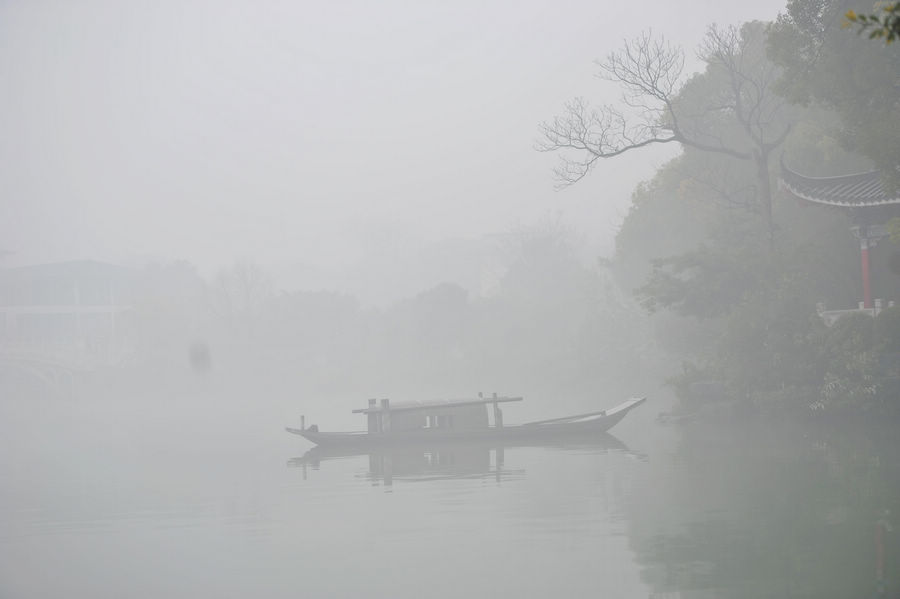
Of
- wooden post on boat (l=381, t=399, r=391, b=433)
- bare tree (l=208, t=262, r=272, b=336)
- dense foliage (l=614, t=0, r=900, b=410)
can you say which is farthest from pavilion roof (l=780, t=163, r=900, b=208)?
bare tree (l=208, t=262, r=272, b=336)

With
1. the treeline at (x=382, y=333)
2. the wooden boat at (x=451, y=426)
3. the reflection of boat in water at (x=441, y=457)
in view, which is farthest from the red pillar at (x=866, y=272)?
the treeline at (x=382, y=333)

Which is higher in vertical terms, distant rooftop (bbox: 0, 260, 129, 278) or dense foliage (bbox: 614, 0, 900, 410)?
distant rooftop (bbox: 0, 260, 129, 278)

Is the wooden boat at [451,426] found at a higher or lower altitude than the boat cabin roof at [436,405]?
lower

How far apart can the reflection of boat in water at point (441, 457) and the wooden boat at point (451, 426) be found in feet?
0.58

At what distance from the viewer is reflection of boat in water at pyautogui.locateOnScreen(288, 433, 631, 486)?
17.5 m

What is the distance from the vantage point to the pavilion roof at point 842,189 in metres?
18.7

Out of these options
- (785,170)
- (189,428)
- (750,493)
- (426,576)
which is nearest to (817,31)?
(785,170)

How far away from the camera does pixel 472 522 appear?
12625 mm

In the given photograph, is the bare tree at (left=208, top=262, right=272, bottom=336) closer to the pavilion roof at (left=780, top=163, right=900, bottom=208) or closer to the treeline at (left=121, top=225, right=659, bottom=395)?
the treeline at (left=121, top=225, right=659, bottom=395)

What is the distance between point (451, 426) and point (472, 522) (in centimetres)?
874

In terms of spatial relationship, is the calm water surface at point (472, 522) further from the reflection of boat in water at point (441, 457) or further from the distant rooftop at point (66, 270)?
the distant rooftop at point (66, 270)

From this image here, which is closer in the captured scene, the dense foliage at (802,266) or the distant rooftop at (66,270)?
the dense foliage at (802,266)

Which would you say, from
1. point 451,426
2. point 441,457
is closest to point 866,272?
point 451,426

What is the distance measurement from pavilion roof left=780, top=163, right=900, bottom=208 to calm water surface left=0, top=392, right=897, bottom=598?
Answer: 548 cm
